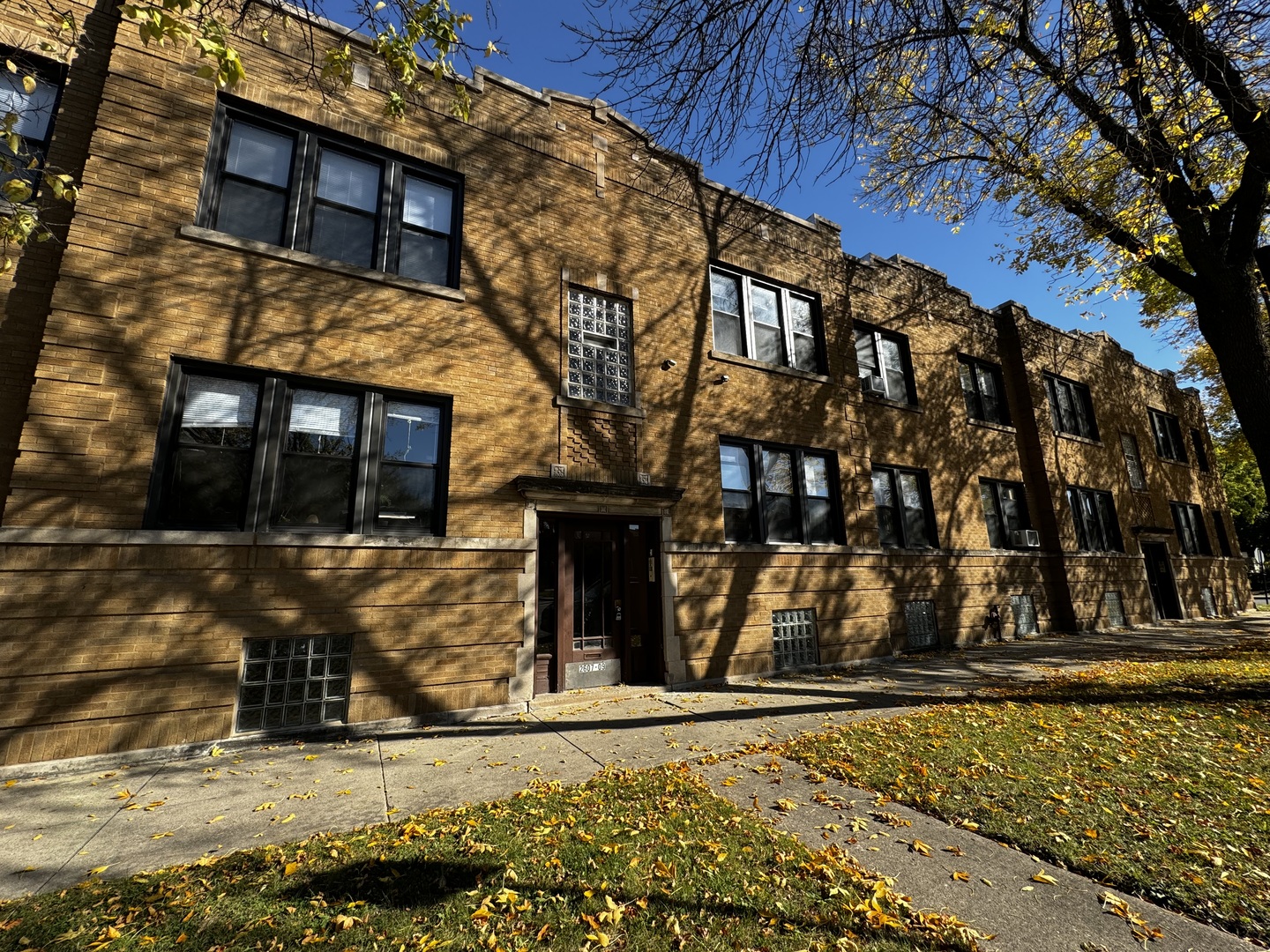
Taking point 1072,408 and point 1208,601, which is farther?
point 1208,601

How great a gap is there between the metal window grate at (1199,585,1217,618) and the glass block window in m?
24.4

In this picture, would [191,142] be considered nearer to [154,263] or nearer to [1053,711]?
[154,263]

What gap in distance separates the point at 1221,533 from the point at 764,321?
2482 cm

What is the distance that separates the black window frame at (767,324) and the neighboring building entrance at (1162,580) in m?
15.7

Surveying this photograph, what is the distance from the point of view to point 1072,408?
18.2 metres

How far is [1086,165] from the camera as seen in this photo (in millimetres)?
8812

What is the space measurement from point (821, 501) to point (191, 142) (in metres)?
11.3

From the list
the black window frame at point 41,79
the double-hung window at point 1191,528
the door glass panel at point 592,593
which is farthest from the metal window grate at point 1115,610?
the black window frame at point 41,79

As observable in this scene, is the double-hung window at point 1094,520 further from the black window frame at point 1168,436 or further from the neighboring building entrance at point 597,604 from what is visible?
the neighboring building entrance at point 597,604

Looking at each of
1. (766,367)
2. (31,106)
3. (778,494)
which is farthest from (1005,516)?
(31,106)

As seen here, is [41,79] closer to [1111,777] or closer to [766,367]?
[766,367]

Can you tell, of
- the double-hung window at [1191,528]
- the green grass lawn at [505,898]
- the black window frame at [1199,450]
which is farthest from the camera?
the black window frame at [1199,450]

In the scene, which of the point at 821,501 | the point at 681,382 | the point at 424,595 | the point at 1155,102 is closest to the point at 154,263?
the point at 424,595

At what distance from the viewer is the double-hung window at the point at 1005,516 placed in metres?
14.9
